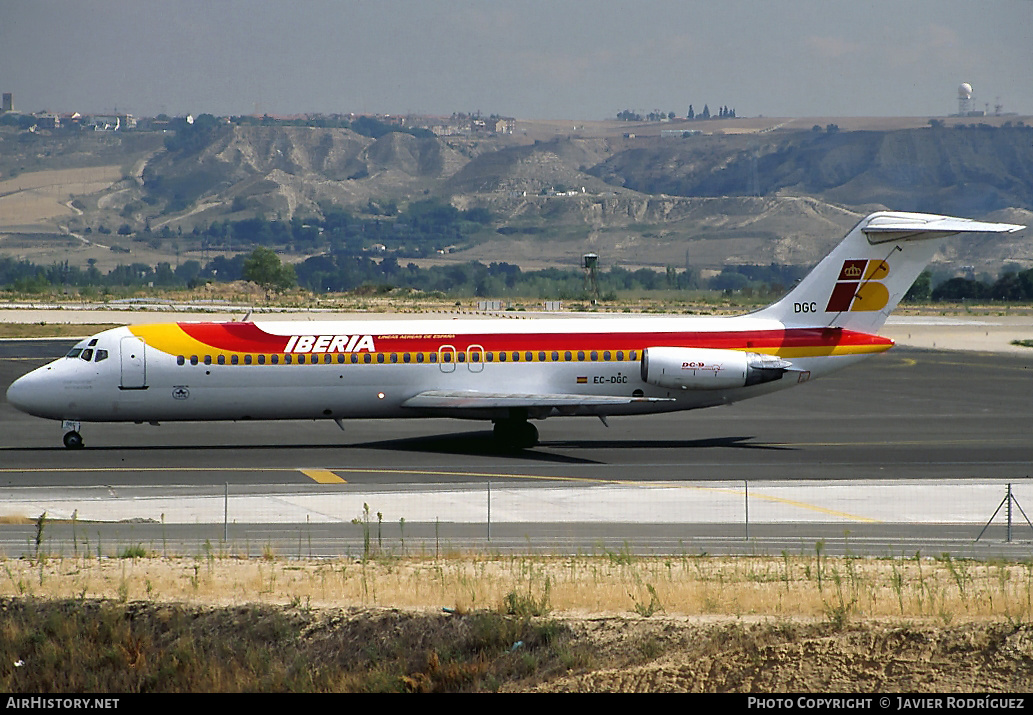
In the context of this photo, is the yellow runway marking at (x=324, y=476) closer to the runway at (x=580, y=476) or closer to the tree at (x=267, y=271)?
the runway at (x=580, y=476)

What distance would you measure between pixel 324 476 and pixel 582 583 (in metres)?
13.8

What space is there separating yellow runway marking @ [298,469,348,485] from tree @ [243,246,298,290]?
480ft

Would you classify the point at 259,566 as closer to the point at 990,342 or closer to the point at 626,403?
the point at 626,403

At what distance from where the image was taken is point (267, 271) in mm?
179500

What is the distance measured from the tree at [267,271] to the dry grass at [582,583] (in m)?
158

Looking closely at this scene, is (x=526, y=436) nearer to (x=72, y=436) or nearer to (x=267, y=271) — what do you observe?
(x=72, y=436)

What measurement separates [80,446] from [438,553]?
18.6m

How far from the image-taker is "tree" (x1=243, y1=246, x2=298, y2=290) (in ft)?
585

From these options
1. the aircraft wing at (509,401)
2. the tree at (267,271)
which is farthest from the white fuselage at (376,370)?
the tree at (267,271)

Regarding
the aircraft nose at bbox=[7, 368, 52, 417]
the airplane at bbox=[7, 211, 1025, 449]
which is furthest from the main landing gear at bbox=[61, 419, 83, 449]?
the aircraft nose at bbox=[7, 368, 52, 417]

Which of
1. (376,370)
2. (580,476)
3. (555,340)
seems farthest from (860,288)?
(376,370)

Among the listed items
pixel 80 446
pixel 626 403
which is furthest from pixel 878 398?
pixel 80 446

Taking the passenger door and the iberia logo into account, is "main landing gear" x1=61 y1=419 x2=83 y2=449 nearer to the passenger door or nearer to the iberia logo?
the passenger door

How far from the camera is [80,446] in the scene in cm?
3622
